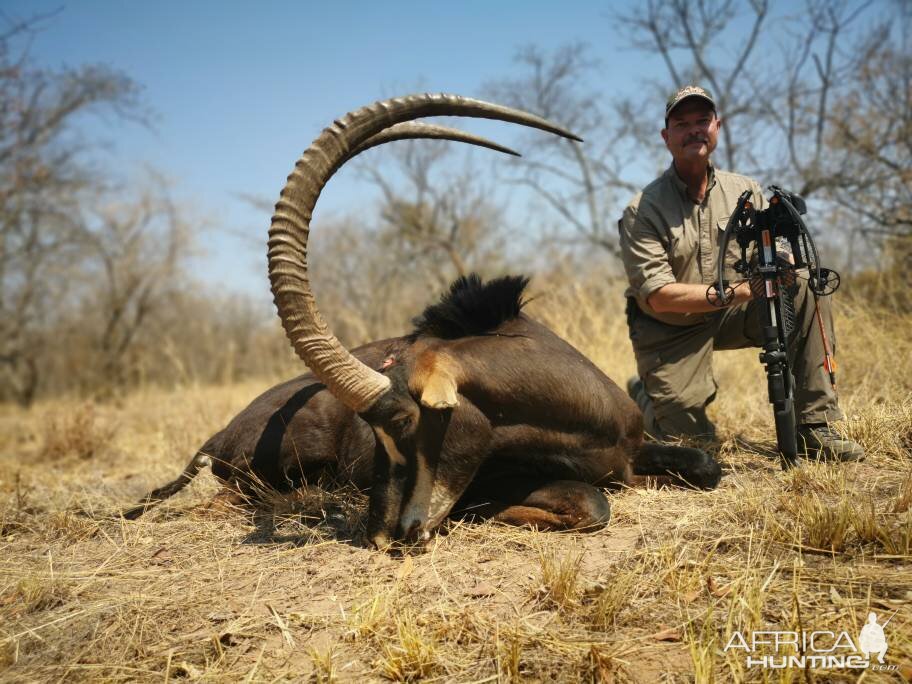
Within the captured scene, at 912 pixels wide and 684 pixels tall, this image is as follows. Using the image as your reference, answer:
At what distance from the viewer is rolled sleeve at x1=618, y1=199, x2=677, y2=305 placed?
14.6 ft

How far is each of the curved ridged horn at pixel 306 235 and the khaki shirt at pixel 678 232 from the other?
6.30 feet

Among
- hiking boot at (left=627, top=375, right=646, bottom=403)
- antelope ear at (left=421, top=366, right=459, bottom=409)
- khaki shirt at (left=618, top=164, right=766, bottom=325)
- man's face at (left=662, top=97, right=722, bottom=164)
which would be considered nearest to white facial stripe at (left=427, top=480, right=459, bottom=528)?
antelope ear at (left=421, top=366, right=459, bottom=409)

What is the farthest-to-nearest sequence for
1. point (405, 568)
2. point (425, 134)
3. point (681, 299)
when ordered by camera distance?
point (681, 299) < point (425, 134) < point (405, 568)

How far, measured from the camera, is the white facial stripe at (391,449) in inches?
126

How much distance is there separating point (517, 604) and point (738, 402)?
3803mm

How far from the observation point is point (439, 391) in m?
3.02

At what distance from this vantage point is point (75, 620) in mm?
2699

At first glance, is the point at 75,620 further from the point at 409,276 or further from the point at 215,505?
the point at 409,276

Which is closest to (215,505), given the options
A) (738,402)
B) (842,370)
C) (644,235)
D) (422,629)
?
(422,629)

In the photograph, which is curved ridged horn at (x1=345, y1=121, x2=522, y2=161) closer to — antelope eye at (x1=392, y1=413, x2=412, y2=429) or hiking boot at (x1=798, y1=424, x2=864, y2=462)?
antelope eye at (x1=392, y1=413, x2=412, y2=429)

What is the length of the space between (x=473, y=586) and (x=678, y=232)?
3.04 metres

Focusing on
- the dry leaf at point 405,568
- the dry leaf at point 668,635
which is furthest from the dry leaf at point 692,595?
the dry leaf at point 405,568

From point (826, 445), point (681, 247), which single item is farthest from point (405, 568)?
point (681, 247)

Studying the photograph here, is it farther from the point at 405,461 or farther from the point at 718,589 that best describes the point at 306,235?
the point at 718,589
